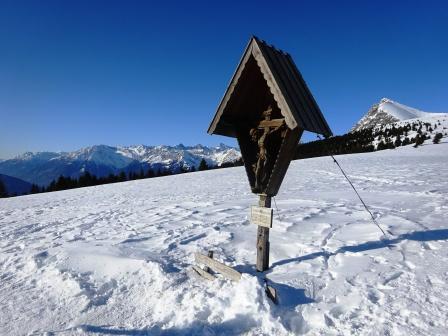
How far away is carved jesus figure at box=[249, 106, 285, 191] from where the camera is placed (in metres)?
6.76

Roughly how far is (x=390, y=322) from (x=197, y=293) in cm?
312

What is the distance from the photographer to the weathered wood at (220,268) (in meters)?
6.40

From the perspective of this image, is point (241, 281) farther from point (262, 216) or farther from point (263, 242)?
point (262, 216)

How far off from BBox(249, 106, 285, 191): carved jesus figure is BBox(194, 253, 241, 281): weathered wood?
64.0 inches

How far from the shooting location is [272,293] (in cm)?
562

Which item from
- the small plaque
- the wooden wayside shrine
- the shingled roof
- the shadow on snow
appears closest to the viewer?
the shingled roof

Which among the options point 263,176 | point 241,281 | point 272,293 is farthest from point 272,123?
point 272,293

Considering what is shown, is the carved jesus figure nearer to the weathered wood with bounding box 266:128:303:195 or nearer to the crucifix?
the crucifix

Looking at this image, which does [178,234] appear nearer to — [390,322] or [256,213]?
[256,213]

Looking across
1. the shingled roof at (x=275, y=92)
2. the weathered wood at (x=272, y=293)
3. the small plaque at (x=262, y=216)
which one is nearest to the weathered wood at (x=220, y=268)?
the weathered wood at (x=272, y=293)

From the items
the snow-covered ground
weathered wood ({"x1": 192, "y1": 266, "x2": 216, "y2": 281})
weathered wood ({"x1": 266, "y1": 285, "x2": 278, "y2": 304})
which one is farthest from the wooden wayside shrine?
the snow-covered ground

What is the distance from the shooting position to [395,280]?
6.11 meters

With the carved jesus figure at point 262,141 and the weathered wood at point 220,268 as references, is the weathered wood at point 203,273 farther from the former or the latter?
the carved jesus figure at point 262,141

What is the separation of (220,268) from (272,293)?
1.43 meters
